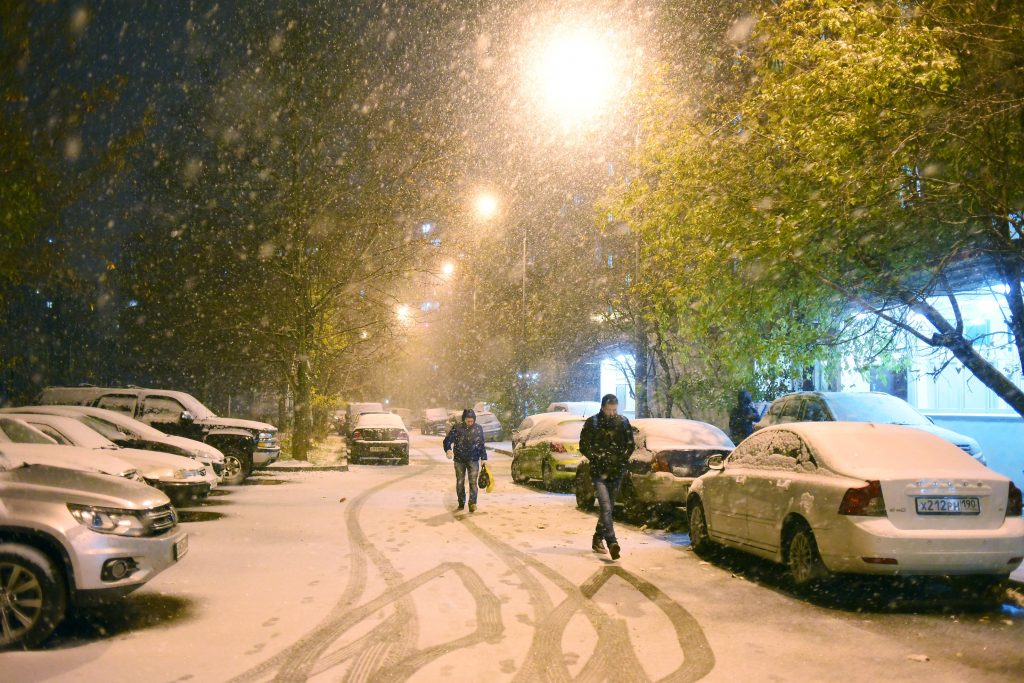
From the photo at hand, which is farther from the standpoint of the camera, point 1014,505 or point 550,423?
point 550,423

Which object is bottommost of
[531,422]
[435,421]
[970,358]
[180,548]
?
[180,548]

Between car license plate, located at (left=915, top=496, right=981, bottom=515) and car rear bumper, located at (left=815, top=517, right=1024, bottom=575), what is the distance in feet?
0.54

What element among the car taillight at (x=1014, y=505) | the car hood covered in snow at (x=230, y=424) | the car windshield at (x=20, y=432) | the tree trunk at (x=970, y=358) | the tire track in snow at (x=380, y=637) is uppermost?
the tree trunk at (x=970, y=358)

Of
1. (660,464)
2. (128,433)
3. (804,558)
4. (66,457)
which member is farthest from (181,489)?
(804,558)

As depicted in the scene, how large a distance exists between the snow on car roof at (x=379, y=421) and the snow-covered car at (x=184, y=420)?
7206 millimetres

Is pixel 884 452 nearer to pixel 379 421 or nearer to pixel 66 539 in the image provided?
pixel 66 539

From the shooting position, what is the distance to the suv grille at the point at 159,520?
6801 millimetres

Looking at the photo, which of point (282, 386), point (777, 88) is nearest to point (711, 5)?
point (777, 88)

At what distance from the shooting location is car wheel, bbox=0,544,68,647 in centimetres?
599

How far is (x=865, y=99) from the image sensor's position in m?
11.1

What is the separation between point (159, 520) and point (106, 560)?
2.39 feet

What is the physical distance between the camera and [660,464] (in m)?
12.7

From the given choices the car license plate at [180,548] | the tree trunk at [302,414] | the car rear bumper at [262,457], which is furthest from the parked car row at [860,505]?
the tree trunk at [302,414]

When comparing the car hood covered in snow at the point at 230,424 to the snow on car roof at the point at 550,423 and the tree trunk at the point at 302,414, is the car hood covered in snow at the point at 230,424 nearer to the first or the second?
the tree trunk at the point at 302,414
